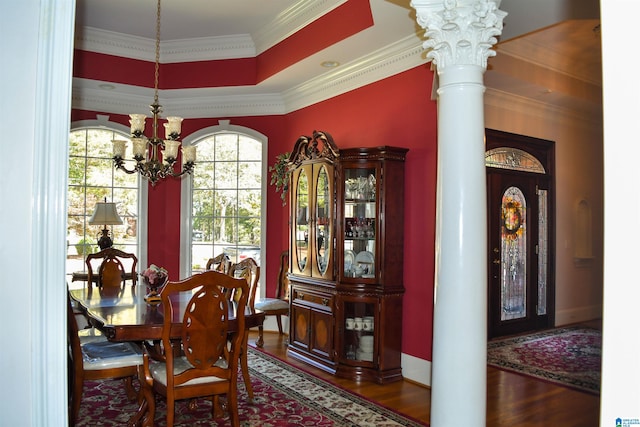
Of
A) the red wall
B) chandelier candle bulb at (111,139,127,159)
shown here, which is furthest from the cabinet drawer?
chandelier candle bulb at (111,139,127,159)

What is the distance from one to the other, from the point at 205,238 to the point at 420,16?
16.2ft

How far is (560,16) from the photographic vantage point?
3004mm

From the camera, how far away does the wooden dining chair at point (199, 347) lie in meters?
2.84

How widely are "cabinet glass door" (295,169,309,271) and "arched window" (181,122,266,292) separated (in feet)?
4.79

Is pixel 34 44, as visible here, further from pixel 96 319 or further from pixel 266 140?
pixel 266 140

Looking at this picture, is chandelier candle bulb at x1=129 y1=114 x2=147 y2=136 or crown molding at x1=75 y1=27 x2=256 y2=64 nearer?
chandelier candle bulb at x1=129 y1=114 x2=147 y2=136

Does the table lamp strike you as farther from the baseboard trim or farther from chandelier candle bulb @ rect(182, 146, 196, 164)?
the baseboard trim

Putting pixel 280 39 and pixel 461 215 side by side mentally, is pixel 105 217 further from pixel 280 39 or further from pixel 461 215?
pixel 461 215

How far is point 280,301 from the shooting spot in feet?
19.0

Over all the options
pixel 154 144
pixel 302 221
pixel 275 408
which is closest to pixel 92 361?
pixel 275 408

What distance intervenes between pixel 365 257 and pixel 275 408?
1585mm

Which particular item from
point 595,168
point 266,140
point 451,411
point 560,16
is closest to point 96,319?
point 451,411

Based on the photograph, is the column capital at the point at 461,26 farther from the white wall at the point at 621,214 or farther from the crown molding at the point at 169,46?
the crown molding at the point at 169,46

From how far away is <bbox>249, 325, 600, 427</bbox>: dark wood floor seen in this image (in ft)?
11.7
